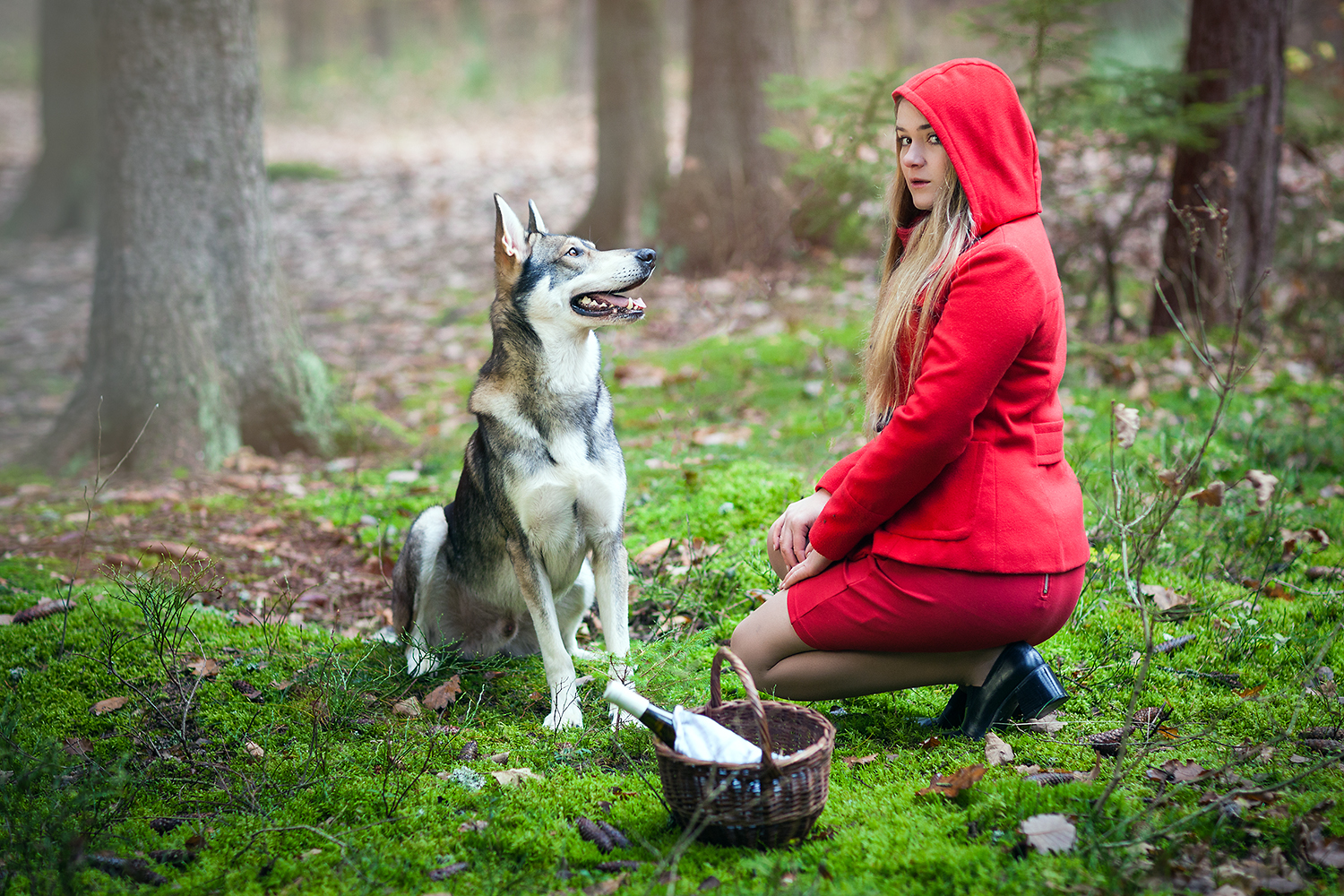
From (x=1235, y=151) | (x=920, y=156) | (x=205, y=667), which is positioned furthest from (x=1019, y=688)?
(x=1235, y=151)

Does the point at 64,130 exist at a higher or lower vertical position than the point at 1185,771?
higher

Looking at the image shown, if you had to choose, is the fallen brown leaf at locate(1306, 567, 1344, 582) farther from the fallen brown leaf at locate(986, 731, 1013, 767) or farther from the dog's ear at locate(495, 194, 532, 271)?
the dog's ear at locate(495, 194, 532, 271)

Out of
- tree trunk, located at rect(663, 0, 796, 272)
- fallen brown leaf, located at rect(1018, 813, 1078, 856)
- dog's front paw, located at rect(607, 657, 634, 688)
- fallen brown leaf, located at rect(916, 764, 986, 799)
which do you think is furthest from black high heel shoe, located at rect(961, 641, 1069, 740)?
tree trunk, located at rect(663, 0, 796, 272)

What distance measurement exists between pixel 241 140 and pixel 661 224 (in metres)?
4.68

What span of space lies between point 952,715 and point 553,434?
1.75m

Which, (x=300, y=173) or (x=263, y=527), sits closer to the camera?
(x=263, y=527)

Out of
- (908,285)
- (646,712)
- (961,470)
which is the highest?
(908,285)

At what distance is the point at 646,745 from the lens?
3246 millimetres

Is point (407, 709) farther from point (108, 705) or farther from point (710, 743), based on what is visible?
point (710, 743)

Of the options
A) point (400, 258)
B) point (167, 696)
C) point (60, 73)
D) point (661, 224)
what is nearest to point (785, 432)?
point (167, 696)

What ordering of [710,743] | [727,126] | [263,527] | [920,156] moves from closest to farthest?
[710,743] < [920,156] < [263,527] < [727,126]

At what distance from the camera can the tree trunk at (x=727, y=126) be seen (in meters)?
9.70

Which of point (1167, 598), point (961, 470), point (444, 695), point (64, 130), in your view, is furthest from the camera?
point (64, 130)

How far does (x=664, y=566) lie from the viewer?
4.65m
